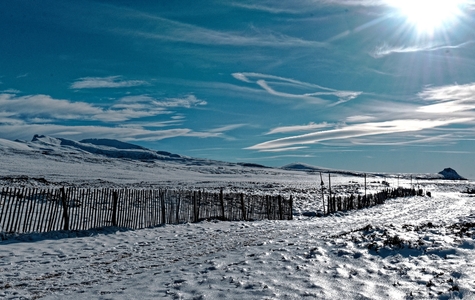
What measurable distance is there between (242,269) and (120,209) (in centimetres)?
973

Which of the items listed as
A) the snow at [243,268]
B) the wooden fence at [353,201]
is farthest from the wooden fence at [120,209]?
the wooden fence at [353,201]

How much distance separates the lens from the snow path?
267 inches

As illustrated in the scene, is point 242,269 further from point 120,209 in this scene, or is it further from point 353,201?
point 353,201

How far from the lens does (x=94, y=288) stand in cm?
748

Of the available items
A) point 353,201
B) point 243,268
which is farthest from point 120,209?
point 353,201

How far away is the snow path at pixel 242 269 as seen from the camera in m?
6.79

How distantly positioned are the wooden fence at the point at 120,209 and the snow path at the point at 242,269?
1819 millimetres

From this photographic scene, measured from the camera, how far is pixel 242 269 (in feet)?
26.8

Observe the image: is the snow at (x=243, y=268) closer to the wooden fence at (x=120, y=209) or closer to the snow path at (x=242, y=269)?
the snow path at (x=242, y=269)

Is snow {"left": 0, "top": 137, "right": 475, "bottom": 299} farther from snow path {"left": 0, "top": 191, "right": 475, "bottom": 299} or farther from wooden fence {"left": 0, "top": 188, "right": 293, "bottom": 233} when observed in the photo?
wooden fence {"left": 0, "top": 188, "right": 293, "bottom": 233}

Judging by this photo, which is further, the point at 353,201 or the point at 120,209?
the point at 353,201

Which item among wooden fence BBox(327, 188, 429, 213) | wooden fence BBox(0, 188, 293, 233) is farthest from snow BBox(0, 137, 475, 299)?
wooden fence BBox(327, 188, 429, 213)

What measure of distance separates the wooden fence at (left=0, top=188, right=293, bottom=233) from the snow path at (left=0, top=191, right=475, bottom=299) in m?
1.82

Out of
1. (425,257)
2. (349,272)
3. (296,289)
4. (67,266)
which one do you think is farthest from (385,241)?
(67,266)
